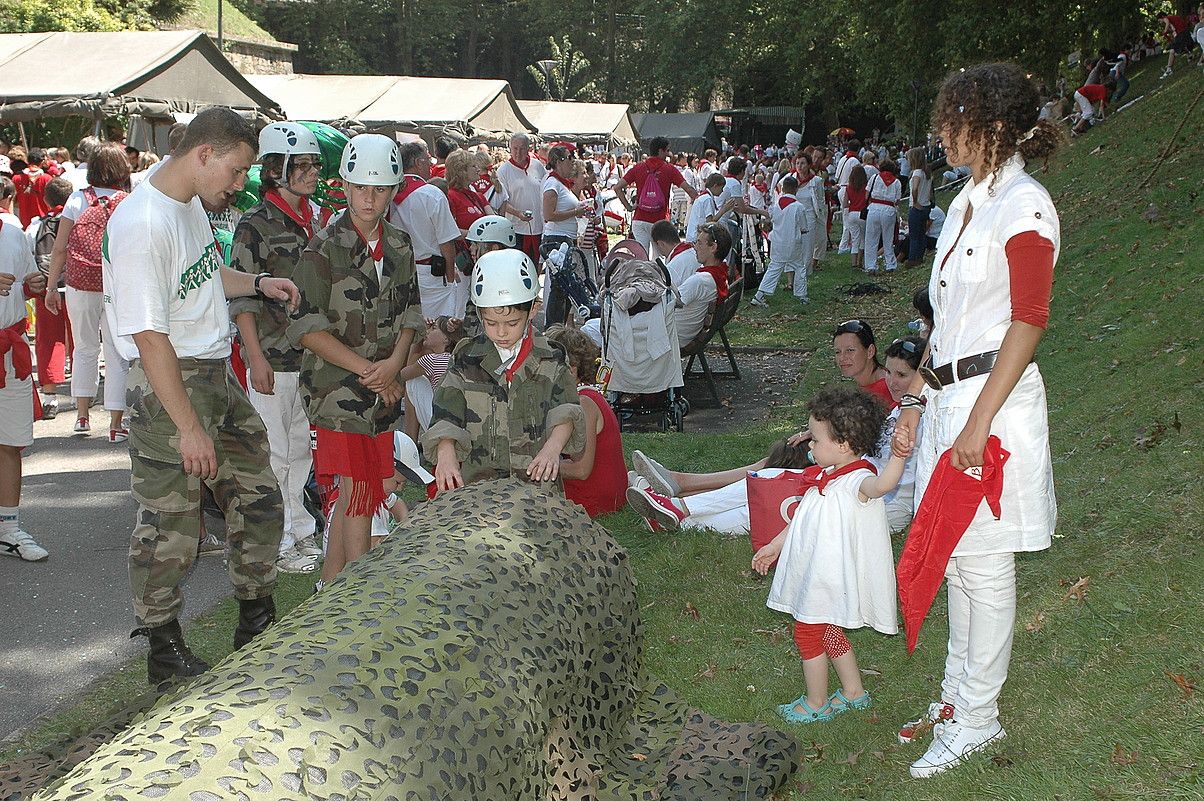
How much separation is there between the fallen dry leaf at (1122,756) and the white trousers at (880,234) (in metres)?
15.7

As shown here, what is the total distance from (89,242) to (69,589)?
336 centimetres

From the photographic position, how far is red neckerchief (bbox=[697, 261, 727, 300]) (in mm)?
10758

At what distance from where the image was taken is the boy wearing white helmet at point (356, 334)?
4.98 meters

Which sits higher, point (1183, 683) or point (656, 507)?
point (1183, 683)

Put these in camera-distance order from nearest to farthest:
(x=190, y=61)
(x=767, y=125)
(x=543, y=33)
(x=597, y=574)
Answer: (x=597, y=574)
(x=190, y=61)
(x=767, y=125)
(x=543, y=33)

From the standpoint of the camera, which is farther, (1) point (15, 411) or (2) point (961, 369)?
(1) point (15, 411)

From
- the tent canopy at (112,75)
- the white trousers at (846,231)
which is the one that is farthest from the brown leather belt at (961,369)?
the white trousers at (846,231)

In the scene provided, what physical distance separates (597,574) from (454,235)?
5838 mm

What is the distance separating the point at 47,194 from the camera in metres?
9.76

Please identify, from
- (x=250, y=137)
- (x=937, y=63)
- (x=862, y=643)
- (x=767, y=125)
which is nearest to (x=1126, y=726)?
(x=862, y=643)

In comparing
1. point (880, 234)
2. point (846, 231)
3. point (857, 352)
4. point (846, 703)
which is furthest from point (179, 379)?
point (846, 231)

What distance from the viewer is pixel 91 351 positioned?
8859mm

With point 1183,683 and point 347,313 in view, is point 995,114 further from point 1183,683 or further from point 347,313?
point 347,313

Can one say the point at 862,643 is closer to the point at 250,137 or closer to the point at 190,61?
the point at 250,137
